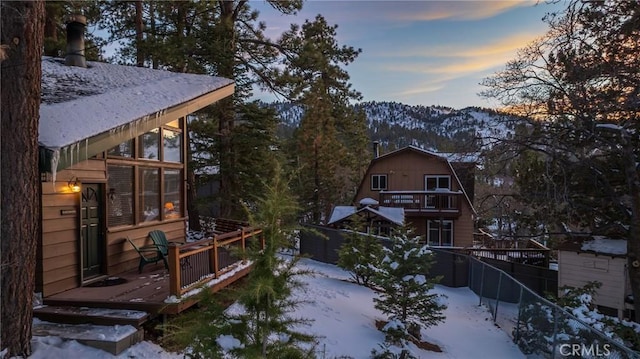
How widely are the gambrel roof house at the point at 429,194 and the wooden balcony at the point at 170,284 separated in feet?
52.0

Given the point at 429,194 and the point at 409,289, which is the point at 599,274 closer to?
the point at 409,289

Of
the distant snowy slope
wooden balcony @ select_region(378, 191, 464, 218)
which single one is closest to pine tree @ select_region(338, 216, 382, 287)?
the distant snowy slope

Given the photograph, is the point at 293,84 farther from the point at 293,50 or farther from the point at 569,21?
the point at 569,21

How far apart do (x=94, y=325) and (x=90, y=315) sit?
15cm

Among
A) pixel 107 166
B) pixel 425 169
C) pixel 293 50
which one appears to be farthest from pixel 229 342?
pixel 425 169

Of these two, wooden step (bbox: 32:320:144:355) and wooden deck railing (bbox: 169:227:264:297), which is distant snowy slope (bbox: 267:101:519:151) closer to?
wooden deck railing (bbox: 169:227:264:297)

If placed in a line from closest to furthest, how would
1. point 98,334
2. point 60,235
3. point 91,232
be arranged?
point 98,334, point 60,235, point 91,232

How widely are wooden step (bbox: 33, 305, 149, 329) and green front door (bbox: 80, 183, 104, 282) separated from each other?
1.16 metres

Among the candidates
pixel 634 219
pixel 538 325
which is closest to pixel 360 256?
pixel 538 325

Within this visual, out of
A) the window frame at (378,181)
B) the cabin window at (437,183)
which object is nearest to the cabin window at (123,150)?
the window frame at (378,181)

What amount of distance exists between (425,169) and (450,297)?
1129 centimetres

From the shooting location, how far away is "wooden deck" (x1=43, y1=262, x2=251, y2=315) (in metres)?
5.36

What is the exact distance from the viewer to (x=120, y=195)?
7.51 metres

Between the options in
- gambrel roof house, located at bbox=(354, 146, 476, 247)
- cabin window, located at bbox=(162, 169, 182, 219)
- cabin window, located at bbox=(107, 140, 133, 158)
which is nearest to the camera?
cabin window, located at bbox=(107, 140, 133, 158)
